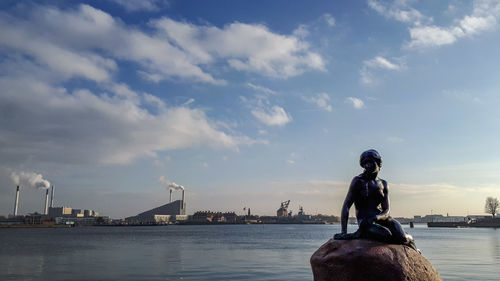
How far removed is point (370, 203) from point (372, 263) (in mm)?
1428

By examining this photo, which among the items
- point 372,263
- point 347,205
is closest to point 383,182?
point 347,205

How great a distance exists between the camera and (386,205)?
334 inches

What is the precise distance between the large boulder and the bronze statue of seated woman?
0.26m

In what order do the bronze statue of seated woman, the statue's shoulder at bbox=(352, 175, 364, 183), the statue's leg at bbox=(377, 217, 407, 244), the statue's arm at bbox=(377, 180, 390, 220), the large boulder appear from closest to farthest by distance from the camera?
the large boulder
the statue's leg at bbox=(377, 217, 407, 244)
the bronze statue of seated woman
the statue's arm at bbox=(377, 180, 390, 220)
the statue's shoulder at bbox=(352, 175, 364, 183)

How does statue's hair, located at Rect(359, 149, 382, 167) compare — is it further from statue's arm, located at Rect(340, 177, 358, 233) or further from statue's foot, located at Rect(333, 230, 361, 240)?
statue's foot, located at Rect(333, 230, 361, 240)

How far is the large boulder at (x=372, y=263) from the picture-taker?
7.34m

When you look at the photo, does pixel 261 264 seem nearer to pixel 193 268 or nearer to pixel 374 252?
pixel 193 268

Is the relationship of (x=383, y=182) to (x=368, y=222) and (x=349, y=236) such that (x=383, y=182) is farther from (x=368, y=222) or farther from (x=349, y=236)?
(x=349, y=236)

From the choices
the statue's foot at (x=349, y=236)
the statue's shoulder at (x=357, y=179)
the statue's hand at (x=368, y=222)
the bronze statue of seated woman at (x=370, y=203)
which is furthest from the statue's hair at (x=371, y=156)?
the statue's foot at (x=349, y=236)

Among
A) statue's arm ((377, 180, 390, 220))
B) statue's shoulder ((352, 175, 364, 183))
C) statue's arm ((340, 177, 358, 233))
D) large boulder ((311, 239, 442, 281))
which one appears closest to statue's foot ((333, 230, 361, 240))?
large boulder ((311, 239, 442, 281))

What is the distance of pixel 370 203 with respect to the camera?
840 cm

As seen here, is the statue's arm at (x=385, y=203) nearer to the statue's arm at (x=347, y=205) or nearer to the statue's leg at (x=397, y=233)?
the statue's leg at (x=397, y=233)

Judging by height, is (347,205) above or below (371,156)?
below

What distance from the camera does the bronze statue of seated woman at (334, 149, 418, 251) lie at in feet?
26.4
